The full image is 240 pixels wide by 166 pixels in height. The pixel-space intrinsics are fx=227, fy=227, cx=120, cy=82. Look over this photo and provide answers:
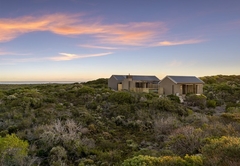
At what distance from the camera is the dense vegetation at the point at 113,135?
24.0 ft

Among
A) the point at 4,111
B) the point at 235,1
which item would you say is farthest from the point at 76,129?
the point at 235,1

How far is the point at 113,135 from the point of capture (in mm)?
12992

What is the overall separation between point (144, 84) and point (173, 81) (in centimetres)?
663

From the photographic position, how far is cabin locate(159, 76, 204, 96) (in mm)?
28469

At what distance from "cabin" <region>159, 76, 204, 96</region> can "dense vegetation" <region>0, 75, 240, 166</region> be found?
9.13 m

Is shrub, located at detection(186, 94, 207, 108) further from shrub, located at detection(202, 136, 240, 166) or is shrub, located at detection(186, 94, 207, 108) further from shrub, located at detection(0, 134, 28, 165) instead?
shrub, located at detection(0, 134, 28, 165)

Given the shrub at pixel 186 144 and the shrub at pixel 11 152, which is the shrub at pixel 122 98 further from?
the shrub at pixel 11 152

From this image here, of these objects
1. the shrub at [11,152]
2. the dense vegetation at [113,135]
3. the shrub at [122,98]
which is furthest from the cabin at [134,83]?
the shrub at [11,152]

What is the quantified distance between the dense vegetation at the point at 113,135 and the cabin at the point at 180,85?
29.9 feet

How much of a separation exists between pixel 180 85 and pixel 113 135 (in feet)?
58.8

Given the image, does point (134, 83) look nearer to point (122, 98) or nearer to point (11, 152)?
point (122, 98)

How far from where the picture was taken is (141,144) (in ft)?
38.0

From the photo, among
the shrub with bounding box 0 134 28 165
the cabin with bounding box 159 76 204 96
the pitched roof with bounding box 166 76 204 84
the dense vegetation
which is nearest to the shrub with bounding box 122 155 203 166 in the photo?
the dense vegetation

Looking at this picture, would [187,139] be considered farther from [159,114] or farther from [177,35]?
[177,35]
